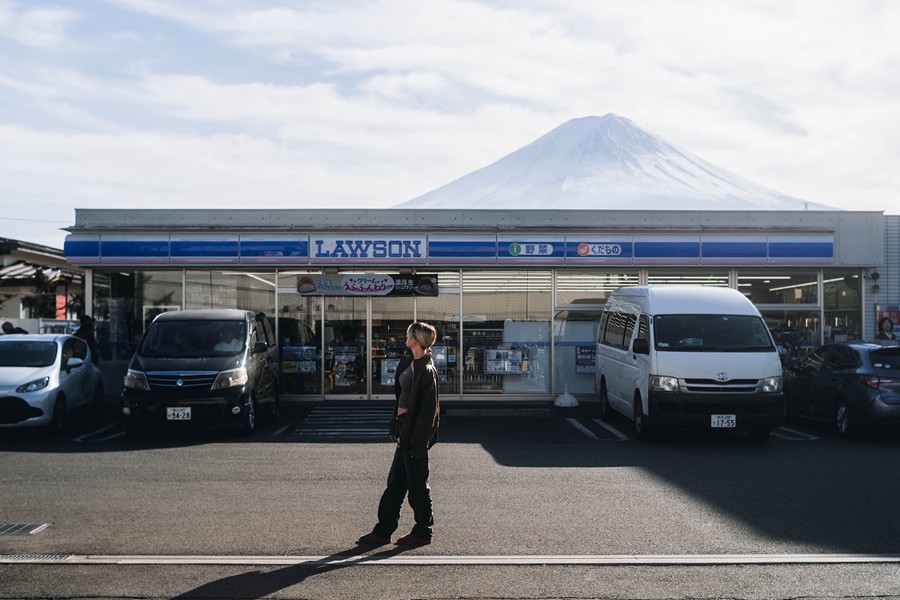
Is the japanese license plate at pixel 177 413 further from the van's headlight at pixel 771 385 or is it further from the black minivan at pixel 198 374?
the van's headlight at pixel 771 385

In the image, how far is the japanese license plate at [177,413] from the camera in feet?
45.8

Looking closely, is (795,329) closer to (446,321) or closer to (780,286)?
(780,286)

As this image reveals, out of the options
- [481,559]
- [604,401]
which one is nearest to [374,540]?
[481,559]

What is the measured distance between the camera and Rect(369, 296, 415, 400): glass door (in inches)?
800

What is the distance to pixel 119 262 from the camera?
19641 millimetres

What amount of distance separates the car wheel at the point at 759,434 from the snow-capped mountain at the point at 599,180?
39.1m

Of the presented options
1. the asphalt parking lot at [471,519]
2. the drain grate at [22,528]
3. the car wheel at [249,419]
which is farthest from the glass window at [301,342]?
the drain grate at [22,528]

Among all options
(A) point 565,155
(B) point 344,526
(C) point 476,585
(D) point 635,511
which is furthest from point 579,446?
(A) point 565,155

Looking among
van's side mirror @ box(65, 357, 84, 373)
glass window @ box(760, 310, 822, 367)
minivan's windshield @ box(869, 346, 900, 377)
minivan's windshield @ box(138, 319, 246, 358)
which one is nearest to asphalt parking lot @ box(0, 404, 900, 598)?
minivan's windshield @ box(869, 346, 900, 377)

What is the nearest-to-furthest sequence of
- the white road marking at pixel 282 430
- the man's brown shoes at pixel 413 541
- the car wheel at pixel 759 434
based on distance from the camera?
the man's brown shoes at pixel 413 541 → the car wheel at pixel 759 434 → the white road marking at pixel 282 430

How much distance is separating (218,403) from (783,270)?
41.6 feet

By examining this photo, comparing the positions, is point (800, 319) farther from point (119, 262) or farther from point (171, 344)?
point (119, 262)

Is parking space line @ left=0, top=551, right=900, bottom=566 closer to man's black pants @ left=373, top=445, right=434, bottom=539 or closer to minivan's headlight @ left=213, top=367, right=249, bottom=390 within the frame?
man's black pants @ left=373, top=445, right=434, bottom=539

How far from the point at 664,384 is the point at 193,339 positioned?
757 cm
